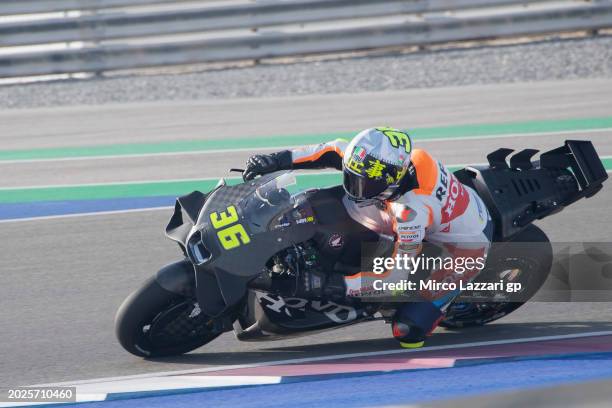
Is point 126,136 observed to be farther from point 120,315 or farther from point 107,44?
point 120,315

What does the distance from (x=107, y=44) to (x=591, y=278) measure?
10133 mm

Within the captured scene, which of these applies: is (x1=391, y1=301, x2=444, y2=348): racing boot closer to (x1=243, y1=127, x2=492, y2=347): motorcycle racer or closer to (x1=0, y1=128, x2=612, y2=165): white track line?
(x1=243, y1=127, x2=492, y2=347): motorcycle racer

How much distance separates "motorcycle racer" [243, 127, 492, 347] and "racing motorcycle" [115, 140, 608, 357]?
13 cm

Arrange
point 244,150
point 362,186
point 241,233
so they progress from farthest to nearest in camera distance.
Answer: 1. point 244,150
2. point 362,186
3. point 241,233

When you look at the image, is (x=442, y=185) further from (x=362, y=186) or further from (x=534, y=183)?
(x=534, y=183)

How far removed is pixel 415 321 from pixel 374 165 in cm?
92

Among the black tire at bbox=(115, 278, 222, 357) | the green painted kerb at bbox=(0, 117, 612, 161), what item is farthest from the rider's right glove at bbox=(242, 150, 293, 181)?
the green painted kerb at bbox=(0, 117, 612, 161)

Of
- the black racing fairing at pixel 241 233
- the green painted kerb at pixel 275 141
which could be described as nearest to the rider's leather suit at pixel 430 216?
the black racing fairing at pixel 241 233

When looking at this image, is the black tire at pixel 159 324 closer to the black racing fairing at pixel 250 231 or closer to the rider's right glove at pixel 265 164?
the black racing fairing at pixel 250 231

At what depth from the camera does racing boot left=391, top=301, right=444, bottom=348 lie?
5.66 metres

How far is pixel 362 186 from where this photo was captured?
5418 millimetres

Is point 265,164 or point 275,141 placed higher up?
point 265,164

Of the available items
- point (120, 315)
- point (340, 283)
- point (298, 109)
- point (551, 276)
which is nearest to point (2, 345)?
point (120, 315)

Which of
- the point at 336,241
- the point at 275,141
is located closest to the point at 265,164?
the point at 336,241
